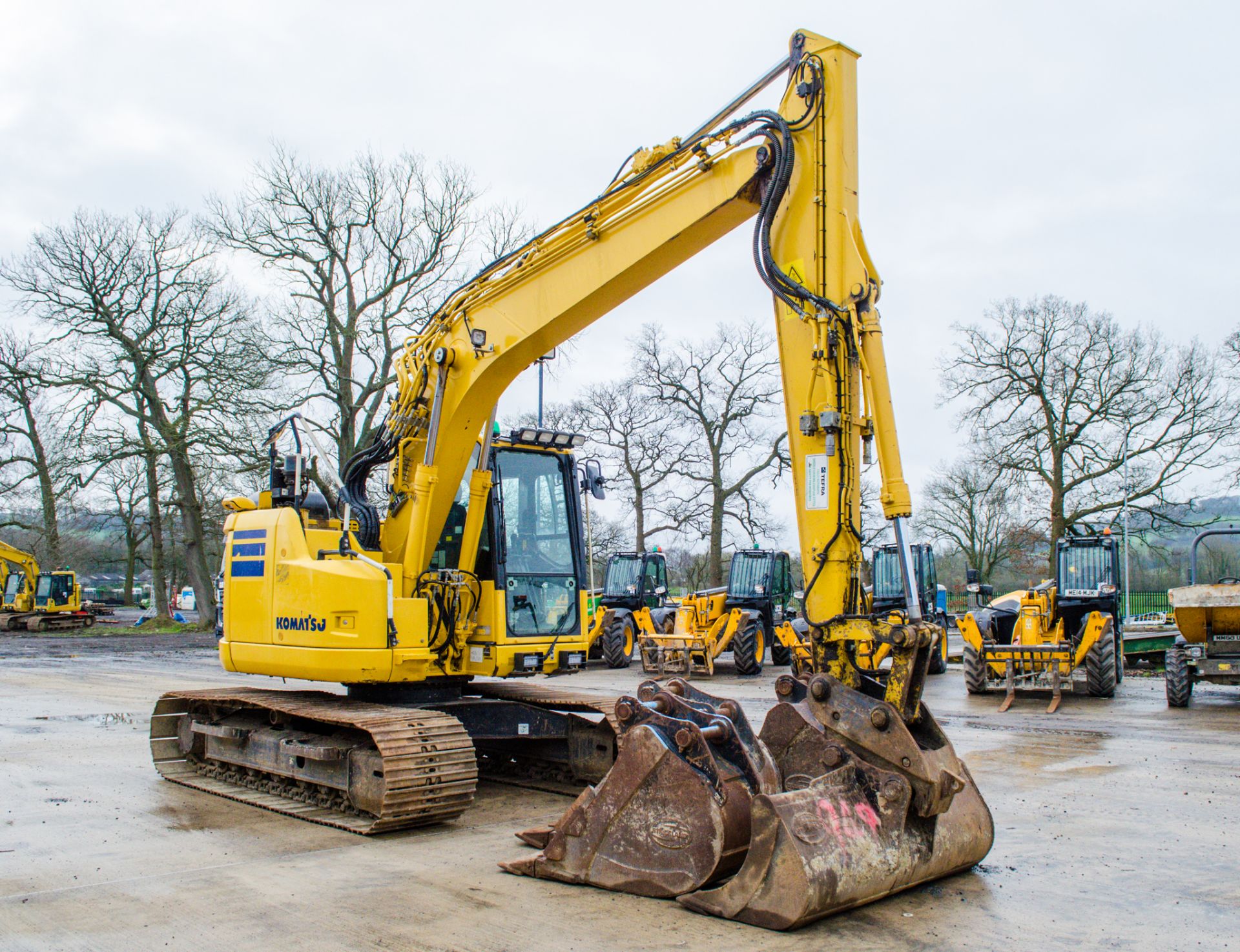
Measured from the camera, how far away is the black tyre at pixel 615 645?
66.8ft

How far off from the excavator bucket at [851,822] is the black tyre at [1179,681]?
9.77 metres

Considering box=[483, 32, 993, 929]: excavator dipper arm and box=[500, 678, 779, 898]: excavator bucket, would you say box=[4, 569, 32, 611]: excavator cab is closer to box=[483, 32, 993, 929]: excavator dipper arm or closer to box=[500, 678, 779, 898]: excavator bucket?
box=[483, 32, 993, 929]: excavator dipper arm

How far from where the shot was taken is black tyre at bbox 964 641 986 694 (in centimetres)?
1498

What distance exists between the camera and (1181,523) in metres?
31.7

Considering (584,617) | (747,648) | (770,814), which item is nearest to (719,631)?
(747,648)

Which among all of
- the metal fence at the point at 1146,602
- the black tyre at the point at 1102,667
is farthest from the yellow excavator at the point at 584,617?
the metal fence at the point at 1146,602

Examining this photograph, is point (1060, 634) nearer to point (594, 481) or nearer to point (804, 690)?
point (594, 481)

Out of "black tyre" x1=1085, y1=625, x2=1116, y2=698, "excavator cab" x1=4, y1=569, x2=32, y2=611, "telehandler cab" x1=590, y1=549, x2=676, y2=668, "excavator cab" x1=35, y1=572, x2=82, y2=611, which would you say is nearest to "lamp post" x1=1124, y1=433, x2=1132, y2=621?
"telehandler cab" x1=590, y1=549, x2=676, y2=668

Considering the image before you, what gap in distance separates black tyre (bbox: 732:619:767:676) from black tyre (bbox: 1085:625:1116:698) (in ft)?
19.6

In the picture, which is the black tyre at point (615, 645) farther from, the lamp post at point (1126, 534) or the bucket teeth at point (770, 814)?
the lamp post at point (1126, 534)

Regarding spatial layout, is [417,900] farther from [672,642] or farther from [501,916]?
[672,642]

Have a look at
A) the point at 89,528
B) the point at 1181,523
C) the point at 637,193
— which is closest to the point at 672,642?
the point at 637,193

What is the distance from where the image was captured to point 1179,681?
1356 cm

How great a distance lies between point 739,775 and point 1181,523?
31346 millimetres
